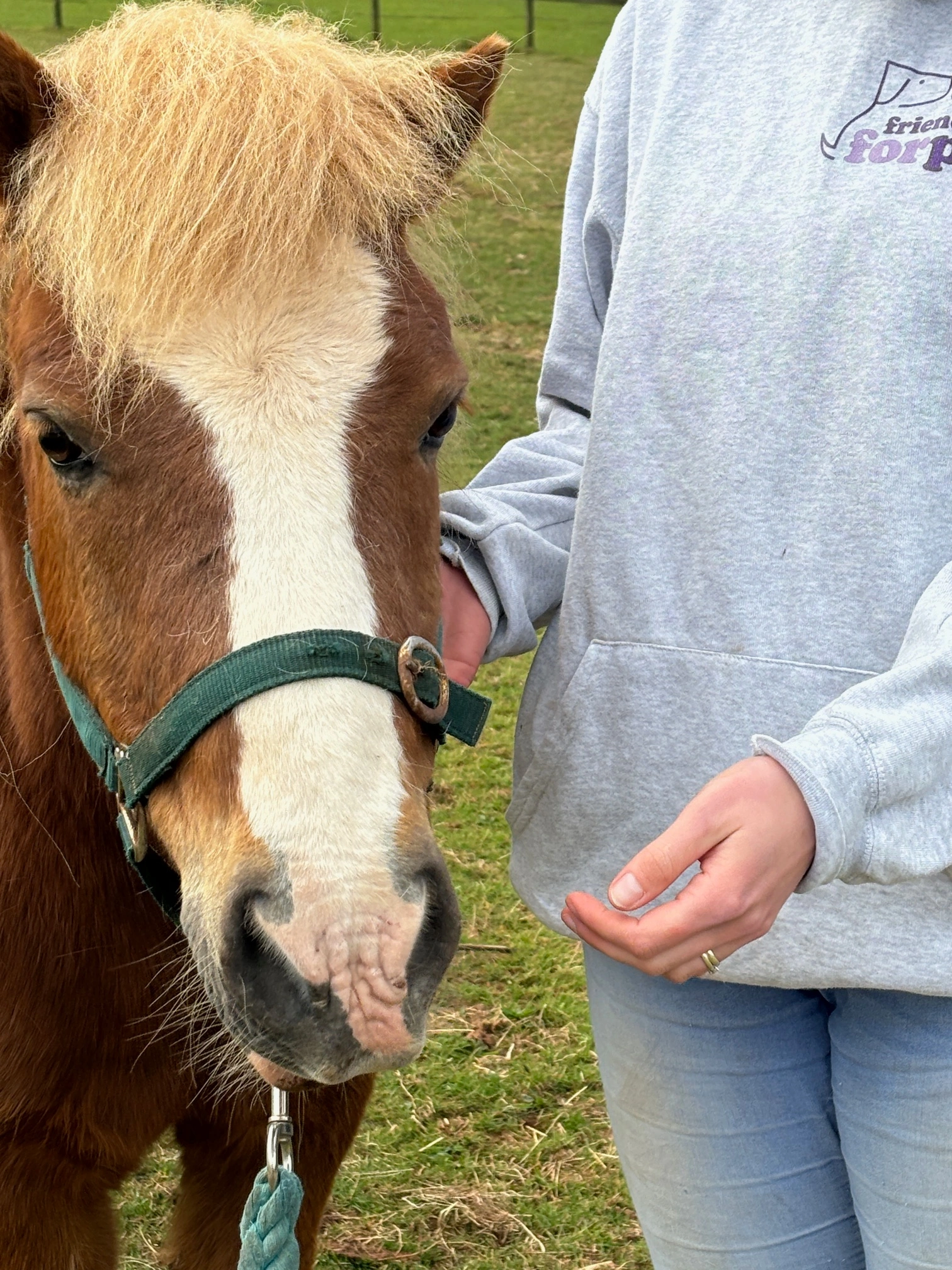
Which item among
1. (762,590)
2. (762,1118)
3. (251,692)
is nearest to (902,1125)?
(762,1118)

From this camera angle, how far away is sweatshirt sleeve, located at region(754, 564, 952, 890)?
1.17 metres

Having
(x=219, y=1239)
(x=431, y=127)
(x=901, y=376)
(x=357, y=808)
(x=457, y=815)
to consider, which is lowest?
(x=457, y=815)

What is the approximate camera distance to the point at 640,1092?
5.32ft

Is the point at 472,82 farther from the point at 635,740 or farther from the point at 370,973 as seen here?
the point at 370,973

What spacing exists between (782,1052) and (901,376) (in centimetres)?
79

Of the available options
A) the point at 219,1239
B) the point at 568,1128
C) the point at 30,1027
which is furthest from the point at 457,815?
the point at 30,1027

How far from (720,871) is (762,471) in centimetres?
53

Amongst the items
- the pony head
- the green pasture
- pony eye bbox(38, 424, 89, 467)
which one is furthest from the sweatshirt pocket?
the green pasture

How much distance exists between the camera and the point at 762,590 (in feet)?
4.85

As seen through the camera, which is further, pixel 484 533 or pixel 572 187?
pixel 572 187

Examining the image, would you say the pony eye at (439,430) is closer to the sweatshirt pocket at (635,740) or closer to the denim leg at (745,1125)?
the sweatshirt pocket at (635,740)

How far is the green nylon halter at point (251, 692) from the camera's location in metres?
1.21

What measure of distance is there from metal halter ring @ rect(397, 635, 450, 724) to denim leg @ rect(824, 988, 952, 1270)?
22.8 inches

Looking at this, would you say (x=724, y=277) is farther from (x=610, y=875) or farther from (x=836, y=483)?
(x=610, y=875)
